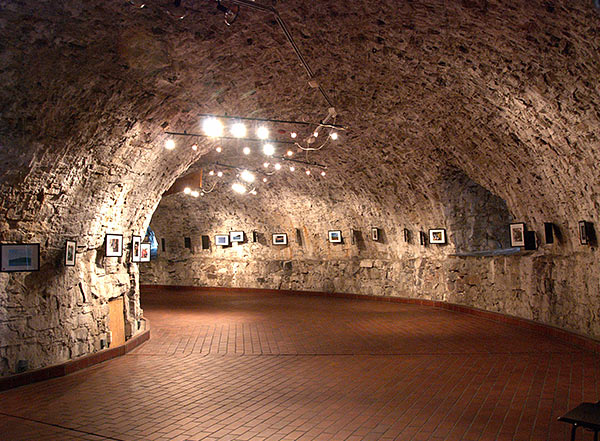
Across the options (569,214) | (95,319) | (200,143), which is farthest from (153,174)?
(569,214)

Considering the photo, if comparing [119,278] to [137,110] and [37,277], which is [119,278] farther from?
[137,110]

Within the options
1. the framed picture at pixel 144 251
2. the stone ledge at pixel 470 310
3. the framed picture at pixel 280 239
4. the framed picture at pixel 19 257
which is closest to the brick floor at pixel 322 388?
the stone ledge at pixel 470 310

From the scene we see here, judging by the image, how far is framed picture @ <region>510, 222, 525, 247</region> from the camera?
10.3 metres

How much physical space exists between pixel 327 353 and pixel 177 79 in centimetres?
482

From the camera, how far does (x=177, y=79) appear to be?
721 centimetres

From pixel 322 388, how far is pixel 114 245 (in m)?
4.38

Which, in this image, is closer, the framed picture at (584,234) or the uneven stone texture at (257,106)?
the uneven stone texture at (257,106)

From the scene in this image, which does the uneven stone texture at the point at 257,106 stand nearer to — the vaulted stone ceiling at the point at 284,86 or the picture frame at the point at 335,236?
the vaulted stone ceiling at the point at 284,86

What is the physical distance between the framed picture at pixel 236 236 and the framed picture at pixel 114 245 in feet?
35.7

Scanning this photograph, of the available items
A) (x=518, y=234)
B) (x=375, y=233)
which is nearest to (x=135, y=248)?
(x=518, y=234)

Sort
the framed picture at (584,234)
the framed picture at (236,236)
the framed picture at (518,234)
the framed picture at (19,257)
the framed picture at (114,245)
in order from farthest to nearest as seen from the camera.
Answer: the framed picture at (236,236)
the framed picture at (518,234)
the framed picture at (114,245)
the framed picture at (584,234)
the framed picture at (19,257)

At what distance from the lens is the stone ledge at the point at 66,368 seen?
6682mm

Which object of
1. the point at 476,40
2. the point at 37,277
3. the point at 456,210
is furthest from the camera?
the point at 456,210

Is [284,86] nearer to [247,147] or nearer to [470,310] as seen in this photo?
[247,147]
